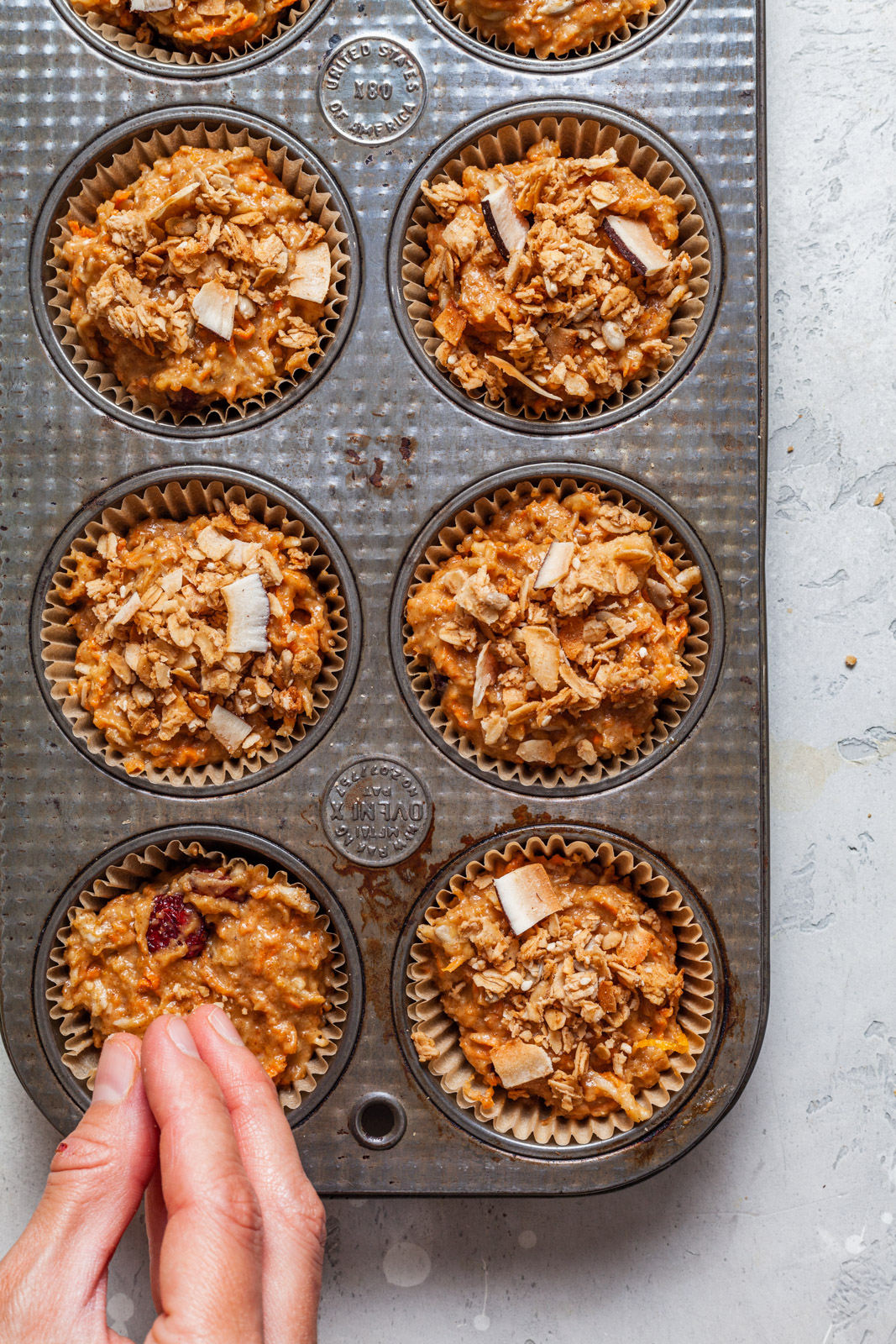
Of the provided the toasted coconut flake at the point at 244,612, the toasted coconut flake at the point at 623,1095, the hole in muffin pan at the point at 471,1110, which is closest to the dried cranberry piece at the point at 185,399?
the toasted coconut flake at the point at 244,612

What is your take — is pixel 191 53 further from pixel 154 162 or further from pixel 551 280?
pixel 551 280

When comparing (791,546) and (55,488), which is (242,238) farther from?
(791,546)

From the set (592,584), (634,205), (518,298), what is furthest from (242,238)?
(592,584)

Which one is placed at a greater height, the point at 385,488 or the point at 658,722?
the point at 385,488

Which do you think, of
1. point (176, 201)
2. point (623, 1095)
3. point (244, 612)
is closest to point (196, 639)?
point (244, 612)

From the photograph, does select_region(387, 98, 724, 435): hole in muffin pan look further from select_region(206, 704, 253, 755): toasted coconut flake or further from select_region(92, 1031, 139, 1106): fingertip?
select_region(92, 1031, 139, 1106): fingertip

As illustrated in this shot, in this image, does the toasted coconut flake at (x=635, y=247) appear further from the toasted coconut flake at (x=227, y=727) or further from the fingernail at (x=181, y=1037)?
the fingernail at (x=181, y=1037)
